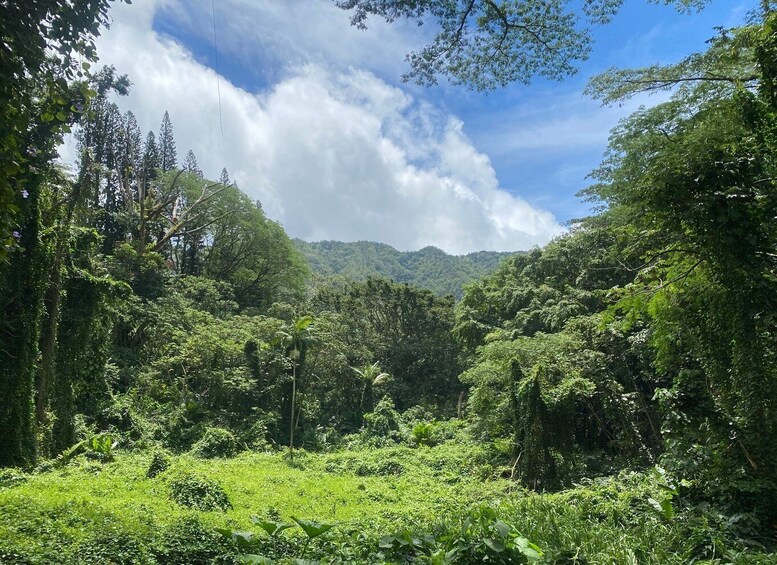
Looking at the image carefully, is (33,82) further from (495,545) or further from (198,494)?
(198,494)

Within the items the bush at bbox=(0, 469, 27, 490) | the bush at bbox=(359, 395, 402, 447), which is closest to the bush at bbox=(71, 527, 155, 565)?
the bush at bbox=(0, 469, 27, 490)

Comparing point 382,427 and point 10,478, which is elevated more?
point 10,478

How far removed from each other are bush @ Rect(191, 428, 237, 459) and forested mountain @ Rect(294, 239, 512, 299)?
3991 centimetres

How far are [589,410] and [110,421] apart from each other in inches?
596

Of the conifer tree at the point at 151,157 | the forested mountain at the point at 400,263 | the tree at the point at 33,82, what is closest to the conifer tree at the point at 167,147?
the conifer tree at the point at 151,157

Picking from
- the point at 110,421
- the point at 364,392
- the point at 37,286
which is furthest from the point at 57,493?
the point at 364,392

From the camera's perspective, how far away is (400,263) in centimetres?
8094

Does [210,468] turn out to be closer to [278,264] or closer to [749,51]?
[749,51]

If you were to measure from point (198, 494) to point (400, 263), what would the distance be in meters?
72.3

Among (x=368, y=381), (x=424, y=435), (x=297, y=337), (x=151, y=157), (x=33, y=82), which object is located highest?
(x=151, y=157)

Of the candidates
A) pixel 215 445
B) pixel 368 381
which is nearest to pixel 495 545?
pixel 215 445

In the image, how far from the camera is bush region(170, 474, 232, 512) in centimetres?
888

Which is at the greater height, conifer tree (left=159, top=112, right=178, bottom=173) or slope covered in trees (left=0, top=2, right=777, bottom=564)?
conifer tree (left=159, top=112, right=178, bottom=173)

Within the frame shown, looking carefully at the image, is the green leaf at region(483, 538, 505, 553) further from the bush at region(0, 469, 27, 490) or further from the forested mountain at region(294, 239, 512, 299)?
the forested mountain at region(294, 239, 512, 299)
